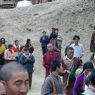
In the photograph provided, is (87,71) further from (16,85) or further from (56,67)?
(16,85)

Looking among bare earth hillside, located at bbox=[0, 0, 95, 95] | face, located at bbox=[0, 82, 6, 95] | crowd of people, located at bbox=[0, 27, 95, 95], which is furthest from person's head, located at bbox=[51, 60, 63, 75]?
bare earth hillside, located at bbox=[0, 0, 95, 95]

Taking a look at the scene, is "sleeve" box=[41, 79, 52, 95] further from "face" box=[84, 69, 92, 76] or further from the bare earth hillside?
the bare earth hillside

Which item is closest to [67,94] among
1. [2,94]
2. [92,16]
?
[2,94]

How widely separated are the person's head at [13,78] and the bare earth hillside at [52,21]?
19519 millimetres

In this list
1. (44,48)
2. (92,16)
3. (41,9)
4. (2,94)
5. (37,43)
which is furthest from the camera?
(41,9)

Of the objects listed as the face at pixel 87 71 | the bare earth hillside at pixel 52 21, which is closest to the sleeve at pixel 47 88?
the face at pixel 87 71

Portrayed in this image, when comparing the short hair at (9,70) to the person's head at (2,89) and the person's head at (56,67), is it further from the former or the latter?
the person's head at (56,67)

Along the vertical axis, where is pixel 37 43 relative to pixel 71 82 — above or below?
below

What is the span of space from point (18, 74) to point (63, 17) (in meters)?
24.3

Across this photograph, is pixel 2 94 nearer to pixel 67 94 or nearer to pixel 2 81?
pixel 2 81

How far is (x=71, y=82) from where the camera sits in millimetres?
10234

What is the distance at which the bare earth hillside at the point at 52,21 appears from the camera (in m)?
26.0

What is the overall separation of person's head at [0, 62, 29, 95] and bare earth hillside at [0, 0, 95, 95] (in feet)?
64.0

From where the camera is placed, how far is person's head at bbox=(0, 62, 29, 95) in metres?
3.62
